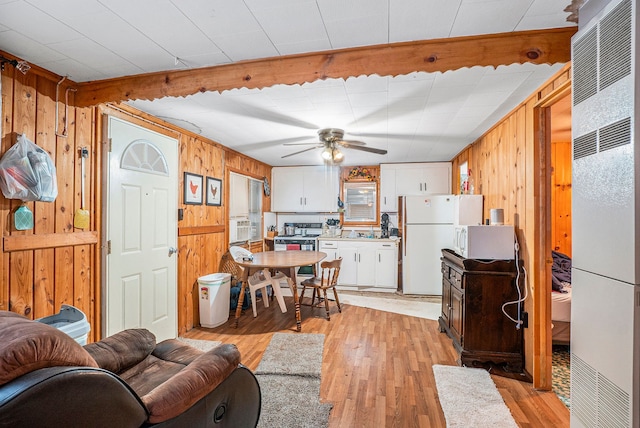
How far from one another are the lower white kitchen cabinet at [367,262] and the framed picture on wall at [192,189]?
8.05 feet

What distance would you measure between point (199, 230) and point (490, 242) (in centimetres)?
311

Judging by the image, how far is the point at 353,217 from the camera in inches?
236

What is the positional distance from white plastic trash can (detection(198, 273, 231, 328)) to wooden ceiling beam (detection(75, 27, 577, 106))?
84.9 inches

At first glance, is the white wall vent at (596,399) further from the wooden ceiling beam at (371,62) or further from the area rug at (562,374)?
the wooden ceiling beam at (371,62)

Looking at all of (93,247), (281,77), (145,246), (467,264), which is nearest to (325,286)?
(467,264)

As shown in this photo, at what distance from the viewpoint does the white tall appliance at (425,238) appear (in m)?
4.83

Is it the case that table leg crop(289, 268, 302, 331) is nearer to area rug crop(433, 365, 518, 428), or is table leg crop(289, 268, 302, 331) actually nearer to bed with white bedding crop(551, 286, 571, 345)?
area rug crop(433, 365, 518, 428)

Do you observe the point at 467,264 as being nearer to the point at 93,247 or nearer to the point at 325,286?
the point at 325,286

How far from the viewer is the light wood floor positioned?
204 centimetres

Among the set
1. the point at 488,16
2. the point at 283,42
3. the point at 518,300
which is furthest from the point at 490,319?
the point at 283,42

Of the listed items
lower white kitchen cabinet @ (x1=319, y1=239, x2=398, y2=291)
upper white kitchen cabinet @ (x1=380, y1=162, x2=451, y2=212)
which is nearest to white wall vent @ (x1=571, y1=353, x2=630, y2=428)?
lower white kitchen cabinet @ (x1=319, y1=239, x2=398, y2=291)

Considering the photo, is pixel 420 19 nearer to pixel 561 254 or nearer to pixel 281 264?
pixel 281 264

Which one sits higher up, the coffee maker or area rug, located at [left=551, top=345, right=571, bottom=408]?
the coffee maker

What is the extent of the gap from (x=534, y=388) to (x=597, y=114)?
2.02 metres
